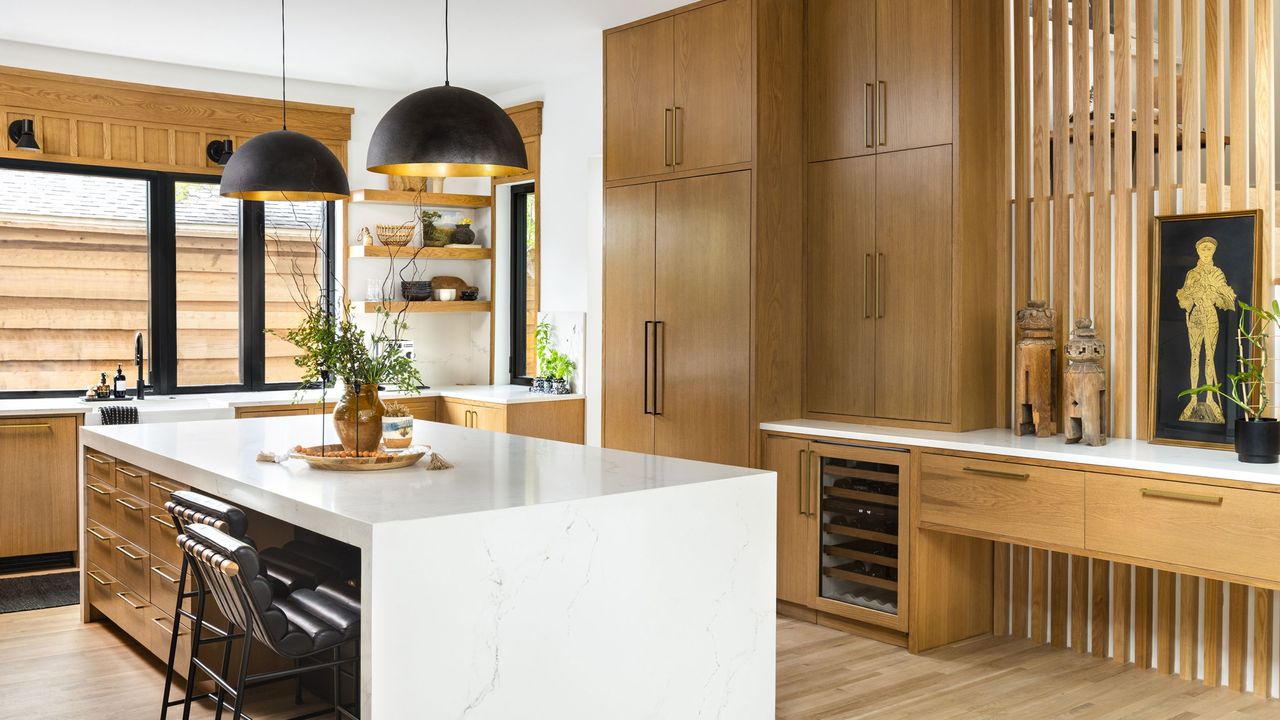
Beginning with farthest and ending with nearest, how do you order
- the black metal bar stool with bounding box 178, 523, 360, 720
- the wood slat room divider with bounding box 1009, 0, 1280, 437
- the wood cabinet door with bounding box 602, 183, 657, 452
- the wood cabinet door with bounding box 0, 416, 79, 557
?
1. the wood cabinet door with bounding box 0, 416, 79, 557
2. the wood cabinet door with bounding box 602, 183, 657, 452
3. the wood slat room divider with bounding box 1009, 0, 1280, 437
4. the black metal bar stool with bounding box 178, 523, 360, 720

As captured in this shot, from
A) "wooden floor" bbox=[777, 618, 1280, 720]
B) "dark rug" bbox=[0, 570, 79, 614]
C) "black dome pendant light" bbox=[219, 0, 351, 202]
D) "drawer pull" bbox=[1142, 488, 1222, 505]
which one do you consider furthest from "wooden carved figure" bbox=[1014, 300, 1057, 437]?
"dark rug" bbox=[0, 570, 79, 614]

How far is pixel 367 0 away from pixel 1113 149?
3430 millimetres

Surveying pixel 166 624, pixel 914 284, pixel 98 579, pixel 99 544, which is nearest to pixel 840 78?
pixel 914 284

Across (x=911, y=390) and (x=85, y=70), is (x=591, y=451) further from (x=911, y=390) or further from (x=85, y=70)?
(x=85, y=70)

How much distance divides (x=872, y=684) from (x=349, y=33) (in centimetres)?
420

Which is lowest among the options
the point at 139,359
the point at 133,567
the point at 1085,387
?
the point at 133,567

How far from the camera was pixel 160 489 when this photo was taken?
3.77 metres

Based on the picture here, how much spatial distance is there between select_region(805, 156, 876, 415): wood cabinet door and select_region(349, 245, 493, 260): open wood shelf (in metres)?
3.00

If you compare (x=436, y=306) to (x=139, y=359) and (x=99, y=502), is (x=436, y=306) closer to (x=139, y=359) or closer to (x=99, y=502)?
(x=139, y=359)

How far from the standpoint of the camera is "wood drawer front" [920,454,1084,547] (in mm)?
3740

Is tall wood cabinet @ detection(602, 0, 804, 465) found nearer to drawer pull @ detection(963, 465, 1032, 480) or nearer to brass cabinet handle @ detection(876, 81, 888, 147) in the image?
brass cabinet handle @ detection(876, 81, 888, 147)

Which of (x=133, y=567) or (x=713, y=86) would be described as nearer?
(x=133, y=567)

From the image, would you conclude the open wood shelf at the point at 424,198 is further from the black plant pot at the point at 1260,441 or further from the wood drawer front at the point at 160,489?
the black plant pot at the point at 1260,441

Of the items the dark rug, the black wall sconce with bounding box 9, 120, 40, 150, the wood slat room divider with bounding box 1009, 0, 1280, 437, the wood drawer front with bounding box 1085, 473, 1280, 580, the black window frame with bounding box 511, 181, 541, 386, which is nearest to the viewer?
the wood drawer front with bounding box 1085, 473, 1280, 580
